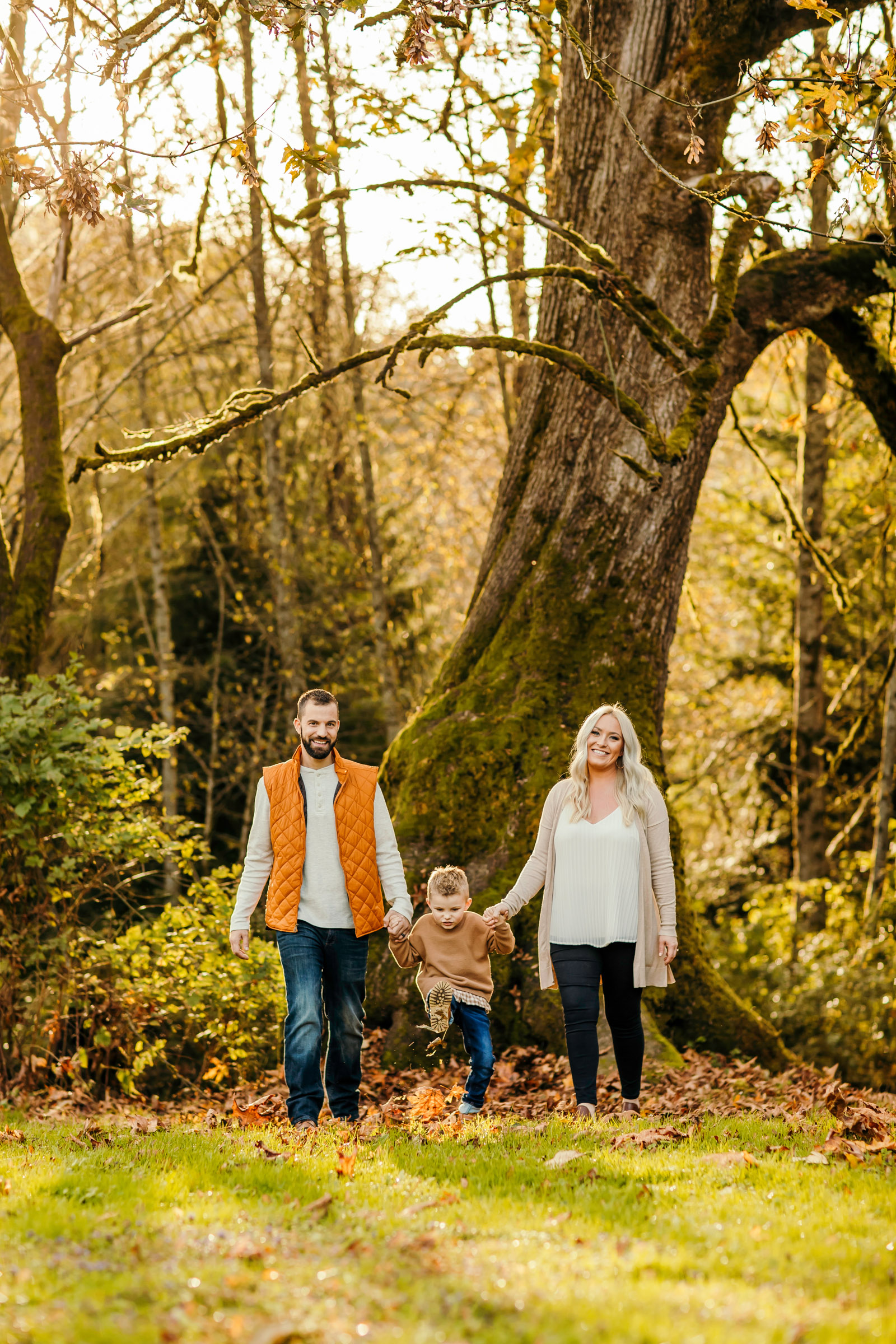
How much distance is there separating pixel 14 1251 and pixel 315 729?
9.42ft

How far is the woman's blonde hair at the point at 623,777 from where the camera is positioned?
19.0ft

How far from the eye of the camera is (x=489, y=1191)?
13.9ft

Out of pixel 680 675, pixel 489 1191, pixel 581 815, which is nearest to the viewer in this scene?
pixel 489 1191

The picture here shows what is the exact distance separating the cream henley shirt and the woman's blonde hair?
96 cm

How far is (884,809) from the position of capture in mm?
12273

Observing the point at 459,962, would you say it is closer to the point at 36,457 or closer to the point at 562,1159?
the point at 562,1159

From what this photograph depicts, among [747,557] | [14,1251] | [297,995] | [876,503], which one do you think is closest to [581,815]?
[297,995]

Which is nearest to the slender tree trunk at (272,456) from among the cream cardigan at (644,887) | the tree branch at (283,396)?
the tree branch at (283,396)

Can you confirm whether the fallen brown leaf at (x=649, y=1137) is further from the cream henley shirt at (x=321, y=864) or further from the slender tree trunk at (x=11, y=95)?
the slender tree trunk at (x=11, y=95)

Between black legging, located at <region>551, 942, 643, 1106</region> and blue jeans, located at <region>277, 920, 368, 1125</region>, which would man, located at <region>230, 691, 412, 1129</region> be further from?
black legging, located at <region>551, 942, 643, 1106</region>

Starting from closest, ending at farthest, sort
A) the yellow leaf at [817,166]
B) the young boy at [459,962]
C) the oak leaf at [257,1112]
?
1. the yellow leaf at [817,166]
2. the young boy at [459,962]
3. the oak leaf at [257,1112]

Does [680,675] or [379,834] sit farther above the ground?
[680,675]

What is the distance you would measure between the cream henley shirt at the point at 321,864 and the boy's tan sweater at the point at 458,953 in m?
0.26

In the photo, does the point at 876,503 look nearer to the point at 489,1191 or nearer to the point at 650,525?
the point at 650,525
